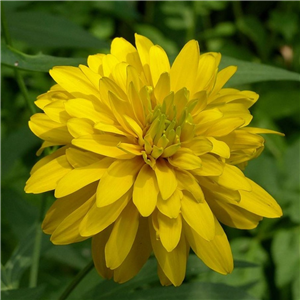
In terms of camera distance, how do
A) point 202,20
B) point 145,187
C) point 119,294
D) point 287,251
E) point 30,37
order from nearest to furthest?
point 145,187
point 119,294
point 30,37
point 287,251
point 202,20

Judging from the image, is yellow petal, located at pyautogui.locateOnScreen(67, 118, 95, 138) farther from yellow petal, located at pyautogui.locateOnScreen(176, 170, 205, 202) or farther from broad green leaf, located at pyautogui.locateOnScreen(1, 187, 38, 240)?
broad green leaf, located at pyautogui.locateOnScreen(1, 187, 38, 240)

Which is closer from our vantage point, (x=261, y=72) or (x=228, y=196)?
(x=228, y=196)

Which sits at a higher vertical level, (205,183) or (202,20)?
(205,183)

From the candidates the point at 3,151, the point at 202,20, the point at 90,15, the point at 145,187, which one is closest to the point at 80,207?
the point at 145,187

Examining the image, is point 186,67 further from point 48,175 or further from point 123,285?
point 123,285

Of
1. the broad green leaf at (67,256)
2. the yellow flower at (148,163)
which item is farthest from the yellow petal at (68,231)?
the broad green leaf at (67,256)

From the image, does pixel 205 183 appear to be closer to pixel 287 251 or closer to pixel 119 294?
pixel 119 294
